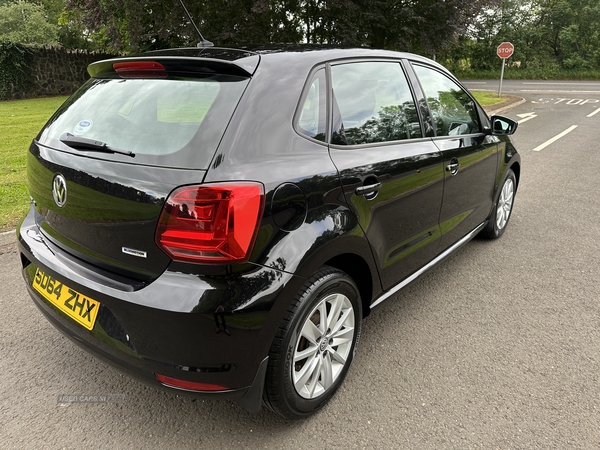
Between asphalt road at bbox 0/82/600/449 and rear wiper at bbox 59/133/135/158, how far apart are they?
48.6 inches

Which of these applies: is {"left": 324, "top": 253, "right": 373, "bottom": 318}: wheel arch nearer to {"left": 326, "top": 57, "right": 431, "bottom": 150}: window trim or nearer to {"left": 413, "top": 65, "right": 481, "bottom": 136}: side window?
{"left": 326, "top": 57, "right": 431, "bottom": 150}: window trim

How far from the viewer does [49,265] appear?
2.05 metres

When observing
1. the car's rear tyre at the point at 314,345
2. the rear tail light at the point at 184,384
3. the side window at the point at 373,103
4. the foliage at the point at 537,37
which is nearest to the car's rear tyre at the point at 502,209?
the side window at the point at 373,103

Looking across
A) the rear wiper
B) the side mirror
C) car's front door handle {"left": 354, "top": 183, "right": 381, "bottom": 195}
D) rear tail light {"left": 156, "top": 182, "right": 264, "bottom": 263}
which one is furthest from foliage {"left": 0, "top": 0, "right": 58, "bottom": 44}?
rear tail light {"left": 156, "top": 182, "right": 264, "bottom": 263}

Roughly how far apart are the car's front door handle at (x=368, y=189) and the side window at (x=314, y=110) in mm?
302

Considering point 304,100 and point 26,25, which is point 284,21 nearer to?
point 304,100

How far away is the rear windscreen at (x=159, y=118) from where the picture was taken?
177 cm

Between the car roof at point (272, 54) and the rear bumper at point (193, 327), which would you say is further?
the car roof at point (272, 54)

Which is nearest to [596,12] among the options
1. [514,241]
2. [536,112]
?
[536,112]

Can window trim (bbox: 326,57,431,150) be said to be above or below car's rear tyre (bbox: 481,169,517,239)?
above

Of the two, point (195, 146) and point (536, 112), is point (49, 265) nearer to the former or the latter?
point (195, 146)

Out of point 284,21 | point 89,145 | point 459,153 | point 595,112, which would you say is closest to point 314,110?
point 89,145

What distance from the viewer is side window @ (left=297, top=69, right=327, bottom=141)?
2040 mm

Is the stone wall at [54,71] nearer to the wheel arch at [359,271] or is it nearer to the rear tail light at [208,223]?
the wheel arch at [359,271]
